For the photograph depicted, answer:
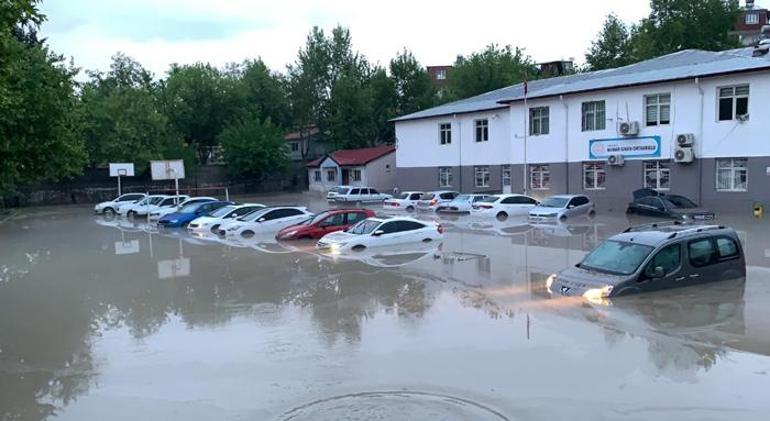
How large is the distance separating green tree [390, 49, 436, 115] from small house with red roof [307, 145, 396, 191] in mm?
12196

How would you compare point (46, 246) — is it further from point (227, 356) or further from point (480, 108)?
point (480, 108)

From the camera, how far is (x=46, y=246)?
28.1m

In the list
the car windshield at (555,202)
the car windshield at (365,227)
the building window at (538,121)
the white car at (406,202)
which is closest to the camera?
the car windshield at (365,227)

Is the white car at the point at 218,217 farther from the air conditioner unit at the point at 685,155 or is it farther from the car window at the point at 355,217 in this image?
the air conditioner unit at the point at 685,155

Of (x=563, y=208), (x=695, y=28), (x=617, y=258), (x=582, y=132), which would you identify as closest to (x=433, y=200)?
(x=582, y=132)

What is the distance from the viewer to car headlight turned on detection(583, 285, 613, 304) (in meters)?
14.1

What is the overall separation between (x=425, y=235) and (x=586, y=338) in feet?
44.5

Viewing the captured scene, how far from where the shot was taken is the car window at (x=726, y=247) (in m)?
15.8

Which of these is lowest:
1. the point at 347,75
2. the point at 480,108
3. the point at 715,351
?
the point at 715,351

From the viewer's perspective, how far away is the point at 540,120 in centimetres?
4238

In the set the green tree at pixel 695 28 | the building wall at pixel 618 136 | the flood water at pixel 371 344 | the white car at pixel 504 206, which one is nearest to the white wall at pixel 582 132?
the building wall at pixel 618 136

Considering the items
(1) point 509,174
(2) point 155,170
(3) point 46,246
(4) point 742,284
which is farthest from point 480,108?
(4) point 742,284

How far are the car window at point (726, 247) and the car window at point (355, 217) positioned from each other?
1457cm

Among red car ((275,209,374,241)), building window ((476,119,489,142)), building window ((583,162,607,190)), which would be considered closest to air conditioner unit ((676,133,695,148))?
building window ((583,162,607,190))
